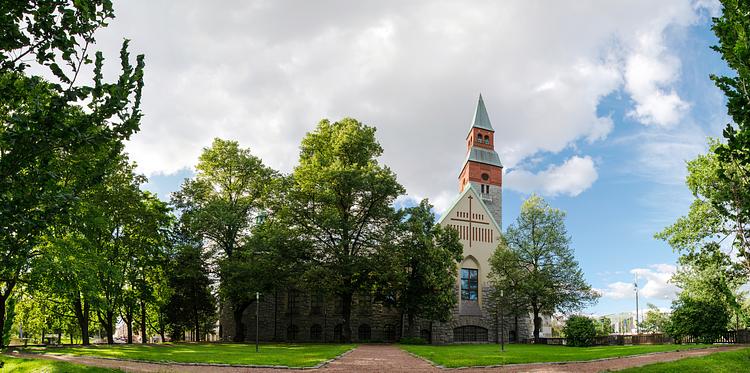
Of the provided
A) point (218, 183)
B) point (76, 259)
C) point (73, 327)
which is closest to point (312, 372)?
point (76, 259)

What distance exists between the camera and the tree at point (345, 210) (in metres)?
35.2

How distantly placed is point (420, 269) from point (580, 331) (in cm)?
1146

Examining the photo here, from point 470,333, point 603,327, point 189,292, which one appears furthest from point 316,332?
point 603,327

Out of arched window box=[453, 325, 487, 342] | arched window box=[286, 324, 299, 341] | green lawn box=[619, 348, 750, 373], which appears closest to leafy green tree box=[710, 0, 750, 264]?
green lawn box=[619, 348, 750, 373]

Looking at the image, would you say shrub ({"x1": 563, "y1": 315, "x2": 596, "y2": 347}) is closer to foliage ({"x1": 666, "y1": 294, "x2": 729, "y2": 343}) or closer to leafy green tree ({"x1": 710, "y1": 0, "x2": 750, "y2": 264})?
foliage ({"x1": 666, "y1": 294, "x2": 729, "y2": 343})

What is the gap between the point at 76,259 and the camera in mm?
23328

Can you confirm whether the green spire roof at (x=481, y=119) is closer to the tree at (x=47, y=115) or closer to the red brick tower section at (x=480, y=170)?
the red brick tower section at (x=480, y=170)

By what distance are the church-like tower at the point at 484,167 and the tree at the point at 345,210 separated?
26147 millimetres

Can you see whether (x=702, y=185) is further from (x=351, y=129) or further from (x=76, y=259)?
(x=76, y=259)

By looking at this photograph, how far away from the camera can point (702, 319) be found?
26531mm

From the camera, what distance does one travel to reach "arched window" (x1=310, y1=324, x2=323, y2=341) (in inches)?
1715

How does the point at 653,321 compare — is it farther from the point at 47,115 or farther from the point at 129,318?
the point at 47,115

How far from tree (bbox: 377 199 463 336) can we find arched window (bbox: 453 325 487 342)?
6.79m

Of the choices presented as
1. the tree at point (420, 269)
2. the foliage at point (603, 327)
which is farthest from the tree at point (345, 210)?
the foliage at point (603, 327)
